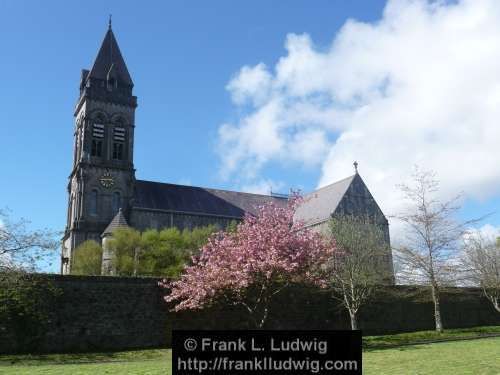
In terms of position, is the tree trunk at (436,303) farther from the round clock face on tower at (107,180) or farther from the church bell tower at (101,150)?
the round clock face on tower at (107,180)

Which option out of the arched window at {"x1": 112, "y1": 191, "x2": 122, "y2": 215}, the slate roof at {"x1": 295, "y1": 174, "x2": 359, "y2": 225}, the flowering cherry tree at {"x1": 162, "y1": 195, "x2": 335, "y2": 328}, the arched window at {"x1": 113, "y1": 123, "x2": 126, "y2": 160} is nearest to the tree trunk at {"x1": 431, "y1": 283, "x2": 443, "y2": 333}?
the flowering cherry tree at {"x1": 162, "y1": 195, "x2": 335, "y2": 328}

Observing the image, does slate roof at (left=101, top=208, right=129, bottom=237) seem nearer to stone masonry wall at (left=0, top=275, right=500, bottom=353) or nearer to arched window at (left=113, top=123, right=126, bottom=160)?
arched window at (left=113, top=123, right=126, bottom=160)

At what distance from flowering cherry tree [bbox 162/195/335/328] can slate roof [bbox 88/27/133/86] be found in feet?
139

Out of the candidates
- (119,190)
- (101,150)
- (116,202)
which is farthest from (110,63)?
(116,202)

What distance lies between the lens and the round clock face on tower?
5722 centimetres

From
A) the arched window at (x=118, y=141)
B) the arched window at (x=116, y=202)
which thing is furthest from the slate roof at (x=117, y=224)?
the arched window at (x=118, y=141)

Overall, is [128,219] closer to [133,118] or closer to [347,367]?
[133,118]

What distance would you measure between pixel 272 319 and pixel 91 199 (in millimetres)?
34979

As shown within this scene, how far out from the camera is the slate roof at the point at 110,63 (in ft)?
201

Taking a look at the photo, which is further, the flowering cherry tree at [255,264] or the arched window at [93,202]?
the arched window at [93,202]

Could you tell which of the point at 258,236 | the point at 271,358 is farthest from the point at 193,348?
the point at 258,236

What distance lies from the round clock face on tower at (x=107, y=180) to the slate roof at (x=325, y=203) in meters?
21.1

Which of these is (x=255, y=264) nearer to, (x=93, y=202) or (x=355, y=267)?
(x=355, y=267)

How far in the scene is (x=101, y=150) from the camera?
2341 inches
